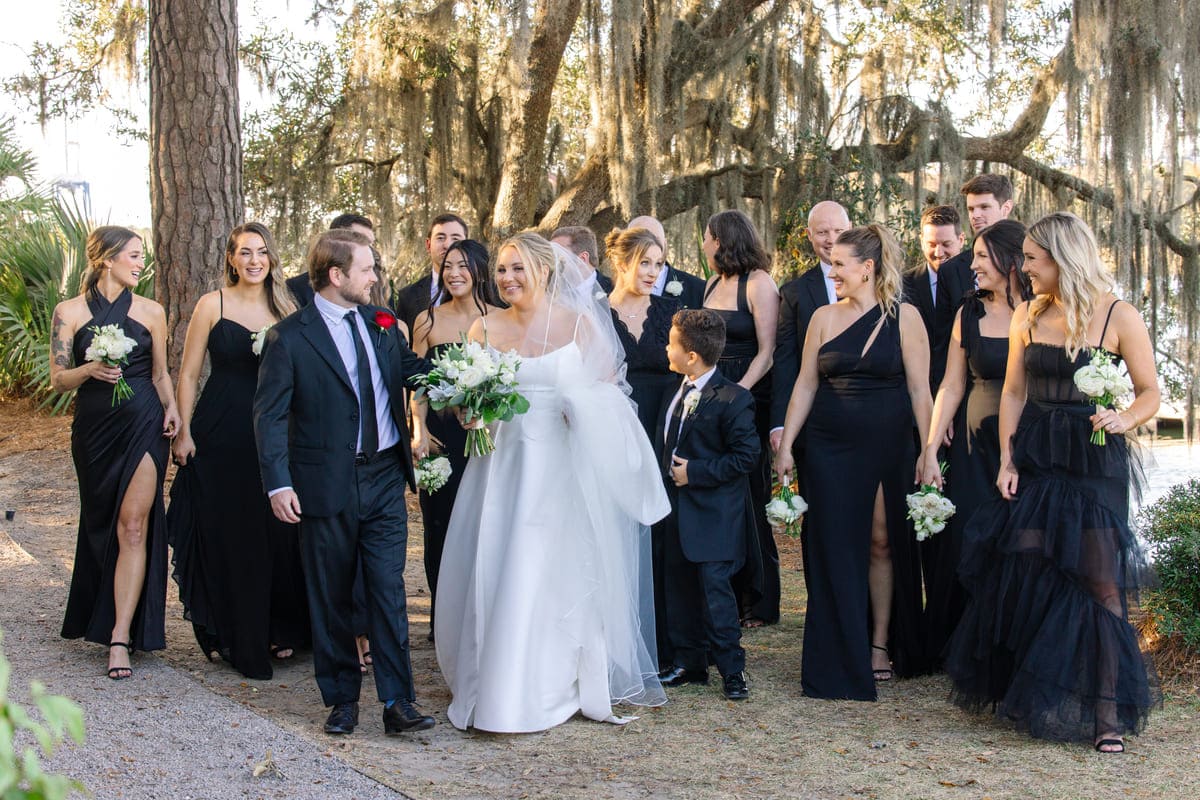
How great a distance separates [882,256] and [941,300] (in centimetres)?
94

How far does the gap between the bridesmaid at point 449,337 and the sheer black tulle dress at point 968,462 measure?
2.30 metres

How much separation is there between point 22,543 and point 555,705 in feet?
18.8

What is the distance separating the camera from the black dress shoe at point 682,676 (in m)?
5.70

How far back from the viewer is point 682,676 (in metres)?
5.71

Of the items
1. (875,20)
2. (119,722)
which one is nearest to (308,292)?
(119,722)

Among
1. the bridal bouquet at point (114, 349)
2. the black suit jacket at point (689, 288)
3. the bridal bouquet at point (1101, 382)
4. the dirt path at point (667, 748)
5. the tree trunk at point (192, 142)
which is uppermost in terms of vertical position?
the tree trunk at point (192, 142)

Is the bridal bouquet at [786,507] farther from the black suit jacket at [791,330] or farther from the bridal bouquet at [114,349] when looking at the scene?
the bridal bouquet at [114,349]

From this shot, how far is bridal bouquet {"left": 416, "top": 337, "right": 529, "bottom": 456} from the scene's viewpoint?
485 centimetres

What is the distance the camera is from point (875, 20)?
13.1 metres

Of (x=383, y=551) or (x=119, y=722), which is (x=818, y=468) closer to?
(x=383, y=551)

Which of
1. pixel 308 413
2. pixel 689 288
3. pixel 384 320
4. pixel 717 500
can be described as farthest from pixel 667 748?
pixel 689 288

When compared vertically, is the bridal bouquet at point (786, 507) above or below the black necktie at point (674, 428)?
below

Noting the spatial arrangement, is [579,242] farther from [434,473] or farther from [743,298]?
[434,473]

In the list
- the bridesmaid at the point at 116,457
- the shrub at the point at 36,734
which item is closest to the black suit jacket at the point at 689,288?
the bridesmaid at the point at 116,457
